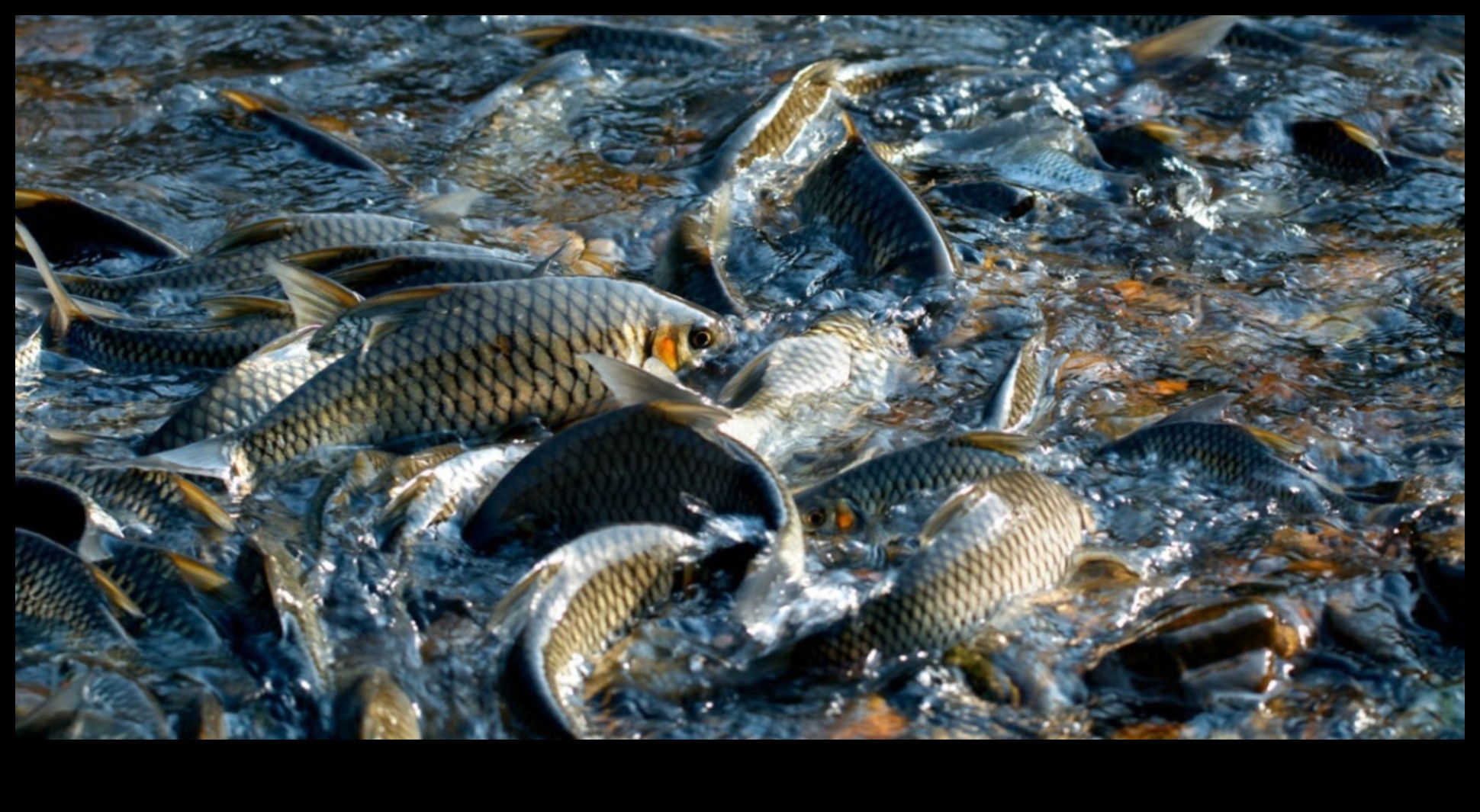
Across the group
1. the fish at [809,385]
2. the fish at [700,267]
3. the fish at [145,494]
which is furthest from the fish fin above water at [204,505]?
the fish at [700,267]

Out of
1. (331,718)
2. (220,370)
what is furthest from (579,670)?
(220,370)

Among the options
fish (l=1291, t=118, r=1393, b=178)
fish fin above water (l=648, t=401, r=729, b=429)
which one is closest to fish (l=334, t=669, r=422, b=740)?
fish fin above water (l=648, t=401, r=729, b=429)

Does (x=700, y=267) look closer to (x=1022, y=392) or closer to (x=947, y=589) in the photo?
(x=1022, y=392)

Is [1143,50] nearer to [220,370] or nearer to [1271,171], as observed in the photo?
[1271,171]

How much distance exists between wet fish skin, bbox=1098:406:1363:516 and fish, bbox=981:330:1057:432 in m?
0.23

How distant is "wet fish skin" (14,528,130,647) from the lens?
2.75 metres

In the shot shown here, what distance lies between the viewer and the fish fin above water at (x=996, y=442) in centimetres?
319

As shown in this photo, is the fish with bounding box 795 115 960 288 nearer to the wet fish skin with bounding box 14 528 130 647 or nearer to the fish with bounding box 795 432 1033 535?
the fish with bounding box 795 432 1033 535

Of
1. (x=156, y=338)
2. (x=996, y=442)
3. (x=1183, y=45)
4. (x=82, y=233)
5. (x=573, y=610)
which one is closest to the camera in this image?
(x=573, y=610)

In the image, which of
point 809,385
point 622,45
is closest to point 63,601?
point 809,385

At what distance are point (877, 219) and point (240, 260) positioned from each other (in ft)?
5.91

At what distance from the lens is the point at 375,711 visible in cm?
244

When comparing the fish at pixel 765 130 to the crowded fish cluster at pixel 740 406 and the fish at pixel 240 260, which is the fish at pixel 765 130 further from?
the fish at pixel 240 260
